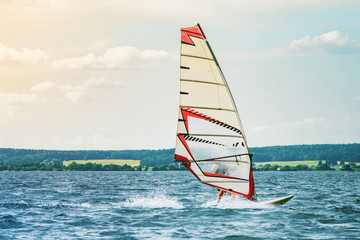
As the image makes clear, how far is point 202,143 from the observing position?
64.0 feet

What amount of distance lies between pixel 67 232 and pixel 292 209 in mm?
11560

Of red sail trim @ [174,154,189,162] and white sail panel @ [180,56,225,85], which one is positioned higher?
white sail panel @ [180,56,225,85]

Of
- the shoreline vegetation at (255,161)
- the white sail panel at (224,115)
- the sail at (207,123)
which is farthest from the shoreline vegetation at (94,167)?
the white sail panel at (224,115)

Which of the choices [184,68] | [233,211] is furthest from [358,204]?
[184,68]

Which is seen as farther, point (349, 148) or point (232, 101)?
point (349, 148)

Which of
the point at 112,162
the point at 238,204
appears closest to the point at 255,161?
the point at 112,162

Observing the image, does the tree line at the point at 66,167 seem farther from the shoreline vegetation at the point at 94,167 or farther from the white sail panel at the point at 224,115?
the white sail panel at the point at 224,115

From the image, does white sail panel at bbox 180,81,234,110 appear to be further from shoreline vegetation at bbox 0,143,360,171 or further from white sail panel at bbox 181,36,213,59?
shoreline vegetation at bbox 0,143,360,171

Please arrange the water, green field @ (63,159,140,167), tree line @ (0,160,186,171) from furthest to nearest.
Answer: green field @ (63,159,140,167), tree line @ (0,160,186,171), the water

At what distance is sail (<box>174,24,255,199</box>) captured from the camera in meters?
18.9

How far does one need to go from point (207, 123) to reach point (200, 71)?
201 centimetres

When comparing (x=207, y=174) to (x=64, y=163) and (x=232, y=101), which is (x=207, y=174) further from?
(x=64, y=163)

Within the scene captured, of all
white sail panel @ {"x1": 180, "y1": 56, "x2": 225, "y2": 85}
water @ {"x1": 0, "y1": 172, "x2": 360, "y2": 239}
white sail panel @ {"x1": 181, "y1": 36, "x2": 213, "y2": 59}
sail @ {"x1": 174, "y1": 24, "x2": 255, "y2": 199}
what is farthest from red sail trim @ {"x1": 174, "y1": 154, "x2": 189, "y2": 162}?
white sail panel @ {"x1": 181, "y1": 36, "x2": 213, "y2": 59}

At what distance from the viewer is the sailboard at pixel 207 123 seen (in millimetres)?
18906
